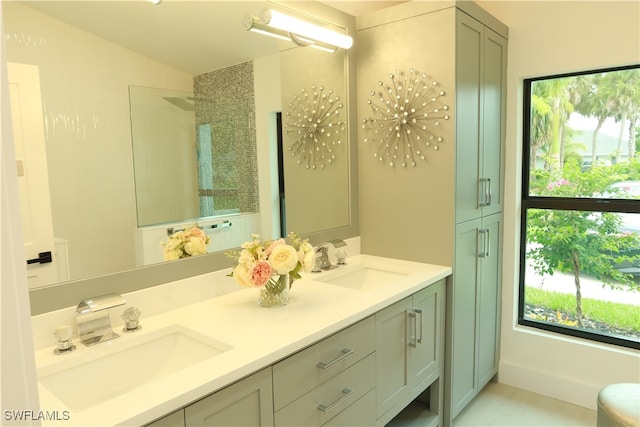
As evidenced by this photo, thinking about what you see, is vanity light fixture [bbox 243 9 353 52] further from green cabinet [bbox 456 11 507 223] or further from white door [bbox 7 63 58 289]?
white door [bbox 7 63 58 289]

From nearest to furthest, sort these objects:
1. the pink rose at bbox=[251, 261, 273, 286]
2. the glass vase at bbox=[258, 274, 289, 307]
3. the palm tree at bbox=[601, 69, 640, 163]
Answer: the pink rose at bbox=[251, 261, 273, 286] → the glass vase at bbox=[258, 274, 289, 307] → the palm tree at bbox=[601, 69, 640, 163]

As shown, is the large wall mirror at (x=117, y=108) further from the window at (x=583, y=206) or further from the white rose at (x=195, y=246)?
the window at (x=583, y=206)

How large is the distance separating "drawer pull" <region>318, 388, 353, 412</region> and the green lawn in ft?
6.03

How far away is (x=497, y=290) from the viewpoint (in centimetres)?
279

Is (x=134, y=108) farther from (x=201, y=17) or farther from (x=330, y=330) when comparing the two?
(x=330, y=330)

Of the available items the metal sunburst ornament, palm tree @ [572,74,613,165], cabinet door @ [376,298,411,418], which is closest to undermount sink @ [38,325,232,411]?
cabinet door @ [376,298,411,418]

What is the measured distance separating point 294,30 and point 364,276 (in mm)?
1335

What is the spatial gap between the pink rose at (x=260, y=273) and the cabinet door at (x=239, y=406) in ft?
1.21


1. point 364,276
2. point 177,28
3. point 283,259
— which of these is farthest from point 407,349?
point 177,28

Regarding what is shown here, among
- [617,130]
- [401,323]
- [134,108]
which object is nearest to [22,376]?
[134,108]

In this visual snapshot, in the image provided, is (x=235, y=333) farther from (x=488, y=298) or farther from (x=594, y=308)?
(x=594, y=308)

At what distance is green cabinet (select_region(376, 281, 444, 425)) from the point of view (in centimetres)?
181

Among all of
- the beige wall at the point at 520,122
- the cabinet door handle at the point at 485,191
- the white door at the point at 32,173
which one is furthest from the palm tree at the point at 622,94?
the white door at the point at 32,173

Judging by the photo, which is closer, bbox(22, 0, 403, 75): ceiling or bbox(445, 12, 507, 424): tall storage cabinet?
bbox(22, 0, 403, 75): ceiling
